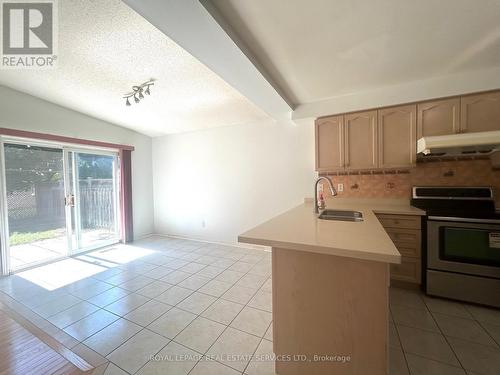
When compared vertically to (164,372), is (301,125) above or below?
above

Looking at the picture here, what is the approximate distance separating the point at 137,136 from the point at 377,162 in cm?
469

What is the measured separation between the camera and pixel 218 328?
1.79m

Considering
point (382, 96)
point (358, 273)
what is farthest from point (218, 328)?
point (382, 96)

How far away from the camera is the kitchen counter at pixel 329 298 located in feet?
3.55

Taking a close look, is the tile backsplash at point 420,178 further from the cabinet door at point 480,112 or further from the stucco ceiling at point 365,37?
the stucco ceiling at point 365,37

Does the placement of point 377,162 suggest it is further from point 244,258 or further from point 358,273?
point 244,258


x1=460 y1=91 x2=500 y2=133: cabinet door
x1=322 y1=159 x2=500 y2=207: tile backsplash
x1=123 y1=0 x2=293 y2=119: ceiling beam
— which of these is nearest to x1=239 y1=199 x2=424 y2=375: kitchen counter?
x1=123 y1=0 x2=293 y2=119: ceiling beam

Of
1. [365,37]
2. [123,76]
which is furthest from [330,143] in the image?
[123,76]

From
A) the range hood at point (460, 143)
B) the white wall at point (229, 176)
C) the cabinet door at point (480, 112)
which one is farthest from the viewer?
the white wall at point (229, 176)

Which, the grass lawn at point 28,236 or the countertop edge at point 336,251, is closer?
the countertop edge at point 336,251

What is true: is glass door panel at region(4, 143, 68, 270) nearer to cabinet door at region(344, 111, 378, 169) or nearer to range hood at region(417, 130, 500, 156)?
cabinet door at region(344, 111, 378, 169)

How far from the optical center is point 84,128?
3695mm

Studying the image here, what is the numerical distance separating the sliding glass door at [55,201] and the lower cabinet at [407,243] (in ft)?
16.0

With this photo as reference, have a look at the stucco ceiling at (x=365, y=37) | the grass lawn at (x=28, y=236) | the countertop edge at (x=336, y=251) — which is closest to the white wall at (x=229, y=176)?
the stucco ceiling at (x=365, y=37)
